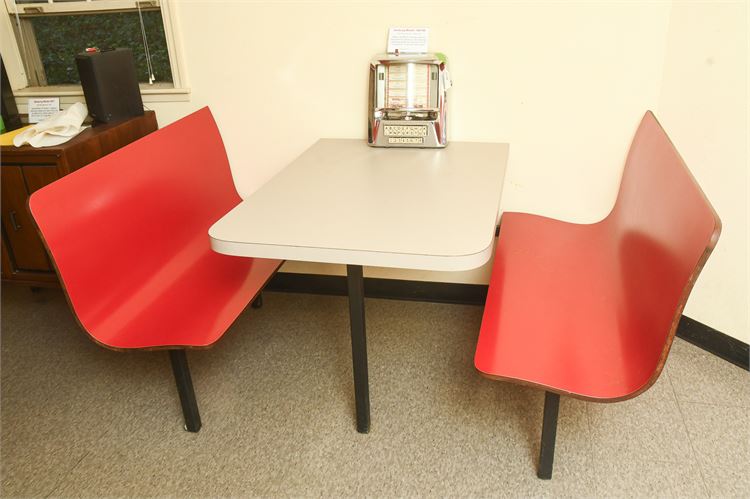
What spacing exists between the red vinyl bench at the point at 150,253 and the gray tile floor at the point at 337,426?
220 millimetres

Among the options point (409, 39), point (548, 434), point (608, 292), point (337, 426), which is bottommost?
point (337, 426)

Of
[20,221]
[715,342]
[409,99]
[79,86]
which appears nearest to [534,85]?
[409,99]

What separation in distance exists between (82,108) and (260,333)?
1.09 metres

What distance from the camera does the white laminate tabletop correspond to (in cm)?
126

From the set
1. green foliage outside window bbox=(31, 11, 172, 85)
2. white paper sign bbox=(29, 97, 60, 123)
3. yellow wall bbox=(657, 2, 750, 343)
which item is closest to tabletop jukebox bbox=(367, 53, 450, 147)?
yellow wall bbox=(657, 2, 750, 343)

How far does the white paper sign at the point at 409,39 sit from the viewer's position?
6.56 ft

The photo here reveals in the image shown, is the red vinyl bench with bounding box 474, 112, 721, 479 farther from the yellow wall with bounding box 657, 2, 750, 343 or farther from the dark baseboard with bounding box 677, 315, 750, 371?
the dark baseboard with bounding box 677, 315, 750, 371

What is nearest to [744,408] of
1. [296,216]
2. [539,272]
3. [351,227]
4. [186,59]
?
[539,272]

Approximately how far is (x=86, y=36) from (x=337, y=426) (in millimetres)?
1849

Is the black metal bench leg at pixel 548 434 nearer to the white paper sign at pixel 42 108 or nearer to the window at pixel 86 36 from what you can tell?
the window at pixel 86 36

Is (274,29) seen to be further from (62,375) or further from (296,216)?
(62,375)

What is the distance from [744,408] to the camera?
180 centimetres

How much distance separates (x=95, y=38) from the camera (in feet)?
7.61

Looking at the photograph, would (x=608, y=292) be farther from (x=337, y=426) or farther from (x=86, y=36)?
(x=86, y=36)
